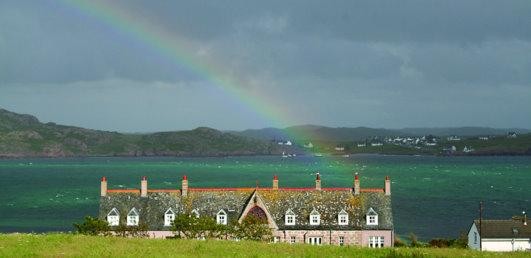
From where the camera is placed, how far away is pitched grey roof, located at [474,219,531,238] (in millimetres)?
74000

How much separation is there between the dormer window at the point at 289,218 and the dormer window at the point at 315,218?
182 centimetres

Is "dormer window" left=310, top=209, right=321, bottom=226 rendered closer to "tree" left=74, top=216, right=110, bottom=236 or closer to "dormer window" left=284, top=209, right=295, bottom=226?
"dormer window" left=284, top=209, right=295, bottom=226

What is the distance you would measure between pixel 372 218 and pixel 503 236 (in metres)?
16.2

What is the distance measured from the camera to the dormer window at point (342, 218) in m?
68.1

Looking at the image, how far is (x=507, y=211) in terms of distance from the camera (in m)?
139

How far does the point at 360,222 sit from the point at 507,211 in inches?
3215

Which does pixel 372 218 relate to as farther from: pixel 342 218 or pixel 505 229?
pixel 505 229

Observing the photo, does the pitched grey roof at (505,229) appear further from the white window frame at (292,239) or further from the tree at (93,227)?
the tree at (93,227)

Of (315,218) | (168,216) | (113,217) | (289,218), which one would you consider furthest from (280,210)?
(113,217)

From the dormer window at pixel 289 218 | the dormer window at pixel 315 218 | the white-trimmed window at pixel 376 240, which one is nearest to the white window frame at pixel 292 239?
the dormer window at pixel 289 218

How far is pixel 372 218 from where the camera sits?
68.2 meters

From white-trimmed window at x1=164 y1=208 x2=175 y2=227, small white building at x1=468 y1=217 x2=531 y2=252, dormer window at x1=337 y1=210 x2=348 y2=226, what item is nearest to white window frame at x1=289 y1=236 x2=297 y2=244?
dormer window at x1=337 y1=210 x2=348 y2=226

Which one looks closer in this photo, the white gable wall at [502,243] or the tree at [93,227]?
the tree at [93,227]

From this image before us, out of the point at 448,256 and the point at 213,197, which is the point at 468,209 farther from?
the point at 448,256
